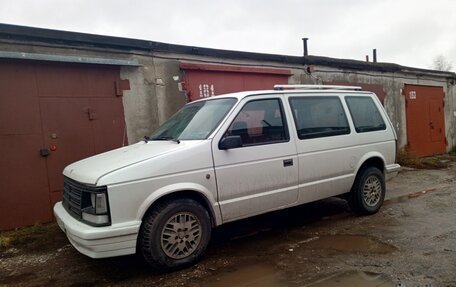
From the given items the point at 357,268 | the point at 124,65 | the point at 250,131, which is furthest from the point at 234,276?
the point at 124,65

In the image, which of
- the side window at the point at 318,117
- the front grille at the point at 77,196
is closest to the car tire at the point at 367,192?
the side window at the point at 318,117

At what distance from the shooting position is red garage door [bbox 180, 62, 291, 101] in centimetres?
766

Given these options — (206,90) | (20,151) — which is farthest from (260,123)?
(20,151)

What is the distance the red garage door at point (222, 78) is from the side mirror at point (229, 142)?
3.71 m

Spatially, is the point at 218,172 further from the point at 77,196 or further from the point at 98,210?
the point at 77,196

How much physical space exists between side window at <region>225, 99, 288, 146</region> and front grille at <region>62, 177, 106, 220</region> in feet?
5.30

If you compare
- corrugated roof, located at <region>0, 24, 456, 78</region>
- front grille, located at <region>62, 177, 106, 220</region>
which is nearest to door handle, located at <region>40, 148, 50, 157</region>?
corrugated roof, located at <region>0, 24, 456, 78</region>

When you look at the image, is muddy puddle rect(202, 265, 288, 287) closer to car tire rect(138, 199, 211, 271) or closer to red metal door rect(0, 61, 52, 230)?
car tire rect(138, 199, 211, 271)

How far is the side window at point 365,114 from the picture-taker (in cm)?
562

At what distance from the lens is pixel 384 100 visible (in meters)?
11.9

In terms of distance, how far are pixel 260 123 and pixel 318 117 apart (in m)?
1.07

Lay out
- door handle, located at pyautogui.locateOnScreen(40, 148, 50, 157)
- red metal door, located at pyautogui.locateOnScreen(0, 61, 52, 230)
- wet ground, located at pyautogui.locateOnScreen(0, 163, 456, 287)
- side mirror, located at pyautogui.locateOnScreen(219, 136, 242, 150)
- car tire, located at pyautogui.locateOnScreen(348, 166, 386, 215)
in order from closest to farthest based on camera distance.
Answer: wet ground, located at pyautogui.locateOnScreen(0, 163, 456, 287), side mirror, located at pyautogui.locateOnScreen(219, 136, 242, 150), car tire, located at pyautogui.locateOnScreen(348, 166, 386, 215), red metal door, located at pyautogui.locateOnScreen(0, 61, 52, 230), door handle, located at pyautogui.locateOnScreen(40, 148, 50, 157)

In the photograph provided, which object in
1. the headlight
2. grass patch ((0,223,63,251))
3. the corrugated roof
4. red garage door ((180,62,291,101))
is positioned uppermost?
the corrugated roof

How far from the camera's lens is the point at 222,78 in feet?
26.6
